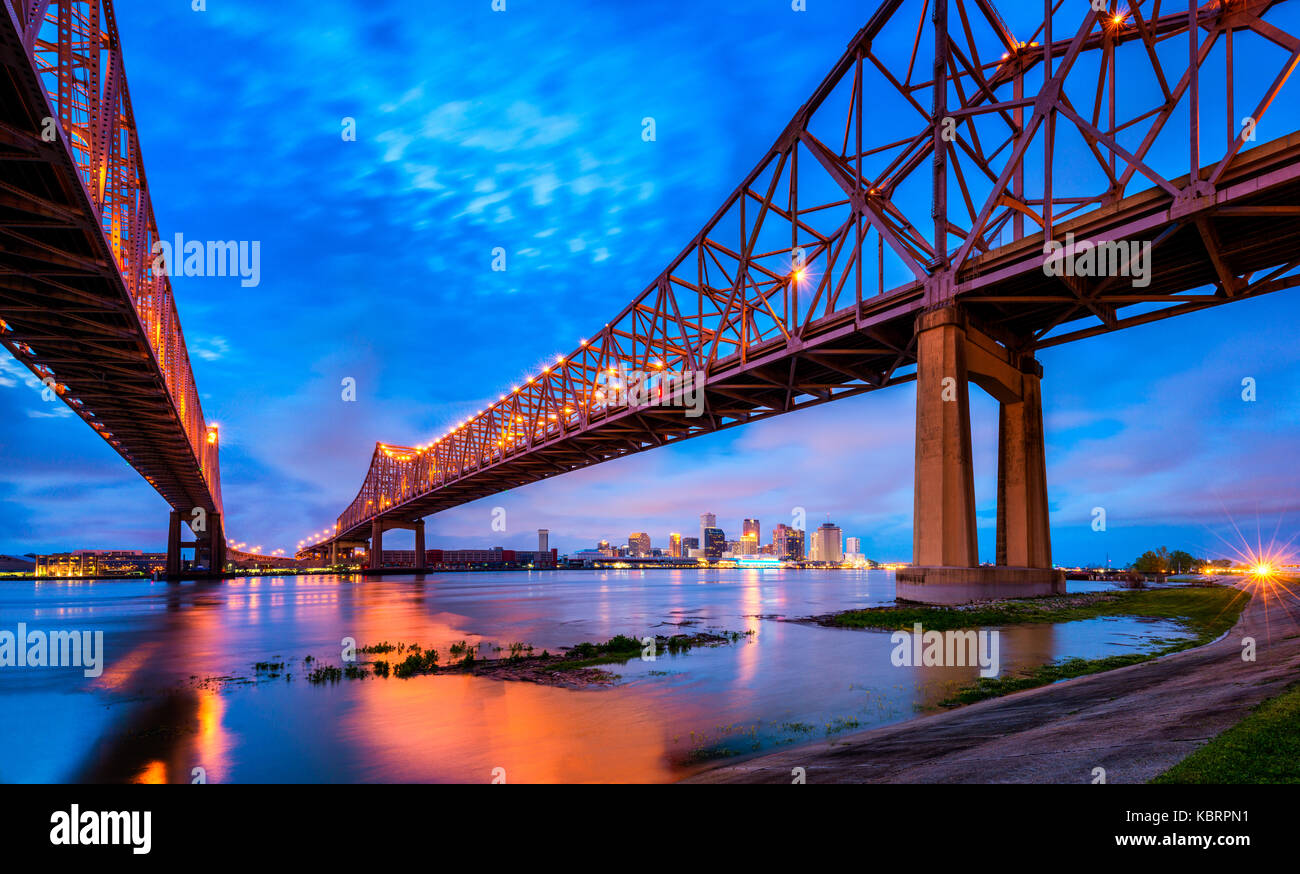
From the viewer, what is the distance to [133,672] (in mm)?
15156

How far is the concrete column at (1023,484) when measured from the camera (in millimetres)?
30016

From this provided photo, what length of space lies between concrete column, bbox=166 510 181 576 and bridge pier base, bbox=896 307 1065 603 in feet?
321

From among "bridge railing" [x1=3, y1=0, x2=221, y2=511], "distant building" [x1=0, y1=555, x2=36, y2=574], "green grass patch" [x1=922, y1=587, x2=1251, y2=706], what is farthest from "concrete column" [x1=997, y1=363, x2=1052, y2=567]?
"distant building" [x1=0, y1=555, x2=36, y2=574]

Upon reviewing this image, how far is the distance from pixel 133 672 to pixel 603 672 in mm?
11393

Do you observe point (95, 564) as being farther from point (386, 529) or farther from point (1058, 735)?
point (1058, 735)

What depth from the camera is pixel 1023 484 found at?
30.4 m

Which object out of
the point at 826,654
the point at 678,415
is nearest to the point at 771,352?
the point at 678,415

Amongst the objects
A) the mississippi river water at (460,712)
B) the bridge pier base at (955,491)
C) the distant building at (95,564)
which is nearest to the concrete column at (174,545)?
the distant building at (95,564)

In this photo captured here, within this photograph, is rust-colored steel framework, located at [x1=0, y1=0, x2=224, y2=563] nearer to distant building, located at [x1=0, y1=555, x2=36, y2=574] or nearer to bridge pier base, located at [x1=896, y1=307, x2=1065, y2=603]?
bridge pier base, located at [x1=896, y1=307, x2=1065, y2=603]

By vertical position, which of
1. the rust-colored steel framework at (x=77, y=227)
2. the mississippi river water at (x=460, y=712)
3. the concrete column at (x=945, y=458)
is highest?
the rust-colored steel framework at (x=77, y=227)

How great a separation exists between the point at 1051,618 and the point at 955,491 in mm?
5177

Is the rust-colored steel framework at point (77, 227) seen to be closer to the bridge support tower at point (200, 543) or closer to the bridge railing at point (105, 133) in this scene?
the bridge railing at point (105, 133)

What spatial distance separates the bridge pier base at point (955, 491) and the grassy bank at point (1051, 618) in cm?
102
